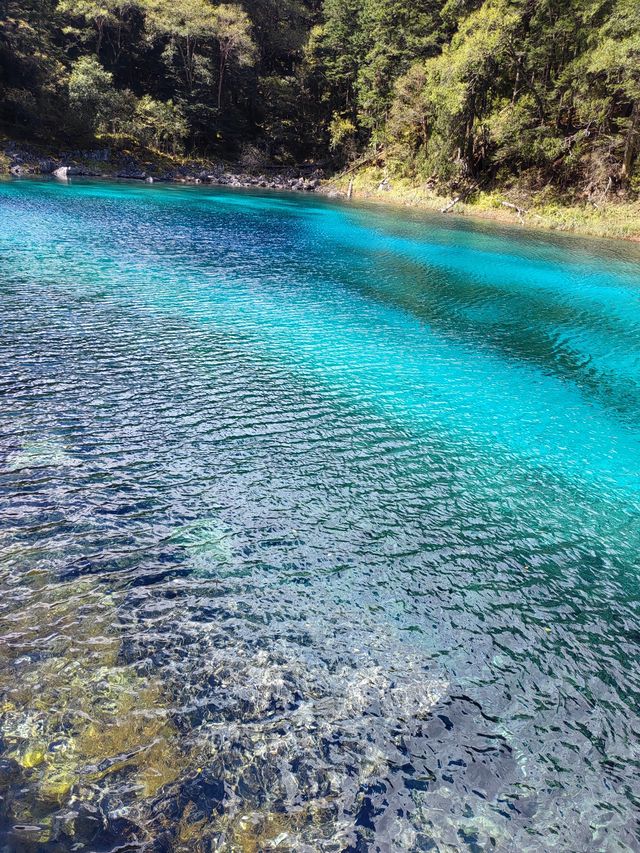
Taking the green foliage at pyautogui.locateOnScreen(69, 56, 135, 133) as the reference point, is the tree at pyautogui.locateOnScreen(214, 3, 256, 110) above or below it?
above

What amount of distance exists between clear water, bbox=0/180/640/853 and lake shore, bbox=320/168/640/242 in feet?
103

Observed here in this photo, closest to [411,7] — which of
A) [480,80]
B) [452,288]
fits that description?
[480,80]

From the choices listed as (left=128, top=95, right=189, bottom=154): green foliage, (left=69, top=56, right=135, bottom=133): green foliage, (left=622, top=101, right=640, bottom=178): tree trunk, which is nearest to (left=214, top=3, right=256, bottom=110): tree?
(left=128, top=95, right=189, bottom=154): green foliage

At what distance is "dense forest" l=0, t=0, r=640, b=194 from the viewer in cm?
4088

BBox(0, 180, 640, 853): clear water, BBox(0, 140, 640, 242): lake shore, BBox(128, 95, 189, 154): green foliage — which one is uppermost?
BBox(128, 95, 189, 154): green foliage

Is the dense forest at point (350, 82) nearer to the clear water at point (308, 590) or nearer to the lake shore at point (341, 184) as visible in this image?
the lake shore at point (341, 184)

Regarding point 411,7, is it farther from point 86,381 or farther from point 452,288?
point 86,381

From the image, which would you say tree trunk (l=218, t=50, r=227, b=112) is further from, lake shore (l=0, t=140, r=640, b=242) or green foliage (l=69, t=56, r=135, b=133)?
green foliage (l=69, t=56, r=135, b=133)

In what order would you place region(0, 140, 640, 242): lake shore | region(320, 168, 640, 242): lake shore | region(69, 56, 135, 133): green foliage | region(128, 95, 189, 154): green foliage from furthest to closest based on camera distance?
region(128, 95, 189, 154): green foliage, region(69, 56, 135, 133): green foliage, region(0, 140, 640, 242): lake shore, region(320, 168, 640, 242): lake shore

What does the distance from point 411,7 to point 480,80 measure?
2001 cm

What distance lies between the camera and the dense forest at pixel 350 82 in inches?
1609

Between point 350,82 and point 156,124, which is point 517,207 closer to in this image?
point 350,82

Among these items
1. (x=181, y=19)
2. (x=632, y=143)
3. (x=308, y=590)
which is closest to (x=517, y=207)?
(x=632, y=143)

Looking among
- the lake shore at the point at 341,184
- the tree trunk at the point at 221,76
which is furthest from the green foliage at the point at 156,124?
the tree trunk at the point at 221,76
